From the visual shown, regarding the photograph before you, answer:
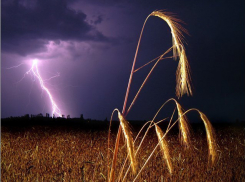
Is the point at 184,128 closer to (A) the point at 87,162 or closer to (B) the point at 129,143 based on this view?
(B) the point at 129,143

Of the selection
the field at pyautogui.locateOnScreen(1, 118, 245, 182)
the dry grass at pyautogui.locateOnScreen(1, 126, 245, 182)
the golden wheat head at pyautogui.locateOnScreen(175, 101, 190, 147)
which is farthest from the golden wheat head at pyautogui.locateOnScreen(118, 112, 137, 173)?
the dry grass at pyautogui.locateOnScreen(1, 126, 245, 182)

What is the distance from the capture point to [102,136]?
7254 millimetres

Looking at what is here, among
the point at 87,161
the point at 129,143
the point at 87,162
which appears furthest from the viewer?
the point at 87,161

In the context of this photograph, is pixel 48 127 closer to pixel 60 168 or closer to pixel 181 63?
pixel 60 168

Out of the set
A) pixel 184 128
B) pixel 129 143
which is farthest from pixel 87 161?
pixel 129 143

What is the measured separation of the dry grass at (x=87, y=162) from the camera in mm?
3830

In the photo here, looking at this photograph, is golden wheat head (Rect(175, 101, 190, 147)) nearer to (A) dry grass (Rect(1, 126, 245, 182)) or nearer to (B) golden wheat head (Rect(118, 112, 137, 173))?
(B) golden wheat head (Rect(118, 112, 137, 173))

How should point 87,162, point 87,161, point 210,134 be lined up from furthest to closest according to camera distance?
point 87,161, point 87,162, point 210,134

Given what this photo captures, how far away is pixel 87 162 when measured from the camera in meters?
3.82

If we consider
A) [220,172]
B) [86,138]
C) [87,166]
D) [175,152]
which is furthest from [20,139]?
[220,172]

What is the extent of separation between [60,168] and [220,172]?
2.30 meters

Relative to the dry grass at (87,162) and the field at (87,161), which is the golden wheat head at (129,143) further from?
the dry grass at (87,162)

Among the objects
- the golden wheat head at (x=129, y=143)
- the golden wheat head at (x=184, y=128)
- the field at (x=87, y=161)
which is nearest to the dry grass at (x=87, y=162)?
the field at (x=87, y=161)

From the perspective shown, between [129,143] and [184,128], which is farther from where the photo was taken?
[184,128]
